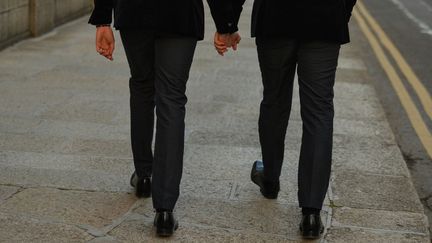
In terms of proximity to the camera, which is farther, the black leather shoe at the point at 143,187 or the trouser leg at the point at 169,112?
the black leather shoe at the point at 143,187

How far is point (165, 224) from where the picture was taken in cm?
407

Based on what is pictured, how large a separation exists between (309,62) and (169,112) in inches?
28.1

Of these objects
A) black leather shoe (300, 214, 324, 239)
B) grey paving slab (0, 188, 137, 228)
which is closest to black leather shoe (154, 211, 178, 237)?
grey paving slab (0, 188, 137, 228)

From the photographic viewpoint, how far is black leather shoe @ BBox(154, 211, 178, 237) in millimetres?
4070

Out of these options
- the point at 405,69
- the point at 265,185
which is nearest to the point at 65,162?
the point at 265,185

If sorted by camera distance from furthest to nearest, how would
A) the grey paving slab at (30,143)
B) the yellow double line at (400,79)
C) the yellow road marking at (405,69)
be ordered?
the yellow road marking at (405,69) → the yellow double line at (400,79) → the grey paving slab at (30,143)

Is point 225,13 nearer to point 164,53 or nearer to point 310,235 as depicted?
point 164,53

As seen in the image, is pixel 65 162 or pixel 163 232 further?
pixel 65 162

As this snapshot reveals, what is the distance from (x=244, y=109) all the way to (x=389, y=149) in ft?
5.27

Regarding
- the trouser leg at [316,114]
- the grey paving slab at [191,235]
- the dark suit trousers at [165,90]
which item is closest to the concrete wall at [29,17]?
the dark suit trousers at [165,90]

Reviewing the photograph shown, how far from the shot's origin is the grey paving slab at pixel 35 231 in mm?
3982

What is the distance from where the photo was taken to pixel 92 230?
4137 millimetres

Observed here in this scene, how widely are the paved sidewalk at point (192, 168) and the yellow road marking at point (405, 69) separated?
57 cm

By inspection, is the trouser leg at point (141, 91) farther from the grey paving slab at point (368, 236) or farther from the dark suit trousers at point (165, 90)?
the grey paving slab at point (368, 236)
